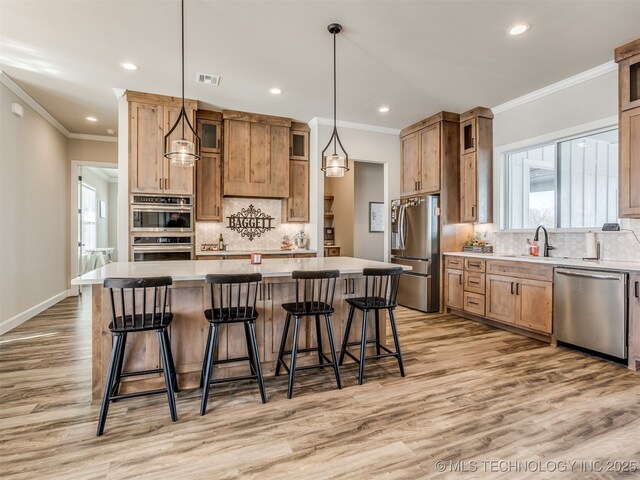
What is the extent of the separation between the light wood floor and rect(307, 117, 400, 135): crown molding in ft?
12.4

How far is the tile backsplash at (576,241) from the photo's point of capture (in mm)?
3479

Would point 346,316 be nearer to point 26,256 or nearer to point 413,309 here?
point 413,309

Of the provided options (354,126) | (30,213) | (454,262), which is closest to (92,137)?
(30,213)

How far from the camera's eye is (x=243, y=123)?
17.1 ft

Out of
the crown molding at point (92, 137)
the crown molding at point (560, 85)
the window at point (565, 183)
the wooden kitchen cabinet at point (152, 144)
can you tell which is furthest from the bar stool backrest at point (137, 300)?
the crown molding at point (92, 137)

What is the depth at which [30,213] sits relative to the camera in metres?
4.68

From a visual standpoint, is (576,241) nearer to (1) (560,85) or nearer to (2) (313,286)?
(1) (560,85)

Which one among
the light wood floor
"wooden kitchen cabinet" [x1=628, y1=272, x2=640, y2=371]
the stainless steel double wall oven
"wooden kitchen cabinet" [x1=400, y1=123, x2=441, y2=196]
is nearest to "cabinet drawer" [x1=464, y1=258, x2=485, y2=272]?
"wooden kitchen cabinet" [x1=400, y1=123, x2=441, y2=196]

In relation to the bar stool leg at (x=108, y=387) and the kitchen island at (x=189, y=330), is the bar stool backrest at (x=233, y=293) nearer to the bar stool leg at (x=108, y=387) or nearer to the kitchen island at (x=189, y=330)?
the kitchen island at (x=189, y=330)

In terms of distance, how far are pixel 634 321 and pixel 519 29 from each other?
2.72 metres

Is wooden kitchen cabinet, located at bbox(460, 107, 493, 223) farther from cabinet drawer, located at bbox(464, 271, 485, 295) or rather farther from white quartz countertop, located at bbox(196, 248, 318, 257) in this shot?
white quartz countertop, located at bbox(196, 248, 318, 257)

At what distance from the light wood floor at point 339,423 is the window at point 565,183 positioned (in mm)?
1773

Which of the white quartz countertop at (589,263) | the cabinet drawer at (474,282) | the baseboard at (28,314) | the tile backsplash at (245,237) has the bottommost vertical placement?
the baseboard at (28,314)

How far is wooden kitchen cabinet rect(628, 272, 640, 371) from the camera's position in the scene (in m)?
2.94
